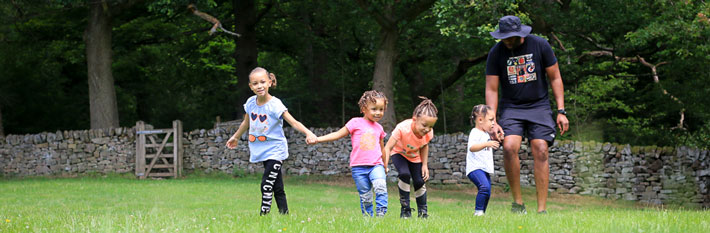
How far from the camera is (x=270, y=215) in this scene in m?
6.00

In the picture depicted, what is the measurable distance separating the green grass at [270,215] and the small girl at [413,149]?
349 millimetres

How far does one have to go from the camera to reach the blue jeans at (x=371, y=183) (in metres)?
6.15

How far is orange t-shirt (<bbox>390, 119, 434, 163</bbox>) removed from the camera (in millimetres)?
6371

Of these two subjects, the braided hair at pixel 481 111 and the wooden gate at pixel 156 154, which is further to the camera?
the wooden gate at pixel 156 154

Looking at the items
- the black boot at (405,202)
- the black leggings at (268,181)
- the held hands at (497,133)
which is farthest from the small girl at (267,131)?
the held hands at (497,133)

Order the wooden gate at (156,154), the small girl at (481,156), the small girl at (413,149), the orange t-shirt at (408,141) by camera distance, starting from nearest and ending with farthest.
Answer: the small girl at (413,149)
the orange t-shirt at (408,141)
the small girl at (481,156)
the wooden gate at (156,154)

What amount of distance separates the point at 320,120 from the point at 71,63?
9.75 metres

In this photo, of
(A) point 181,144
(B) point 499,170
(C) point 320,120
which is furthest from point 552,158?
(A) point 181,144

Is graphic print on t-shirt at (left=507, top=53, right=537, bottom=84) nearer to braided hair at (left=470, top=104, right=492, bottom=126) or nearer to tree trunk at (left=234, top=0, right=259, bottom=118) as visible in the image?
braided hair at (left=470, top=104, right=492, bottom=126)

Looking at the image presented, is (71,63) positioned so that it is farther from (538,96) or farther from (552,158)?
(538,96)

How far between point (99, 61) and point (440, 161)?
10620mm

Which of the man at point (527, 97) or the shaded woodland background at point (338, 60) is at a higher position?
the shaded woodland background at point (338, 60)

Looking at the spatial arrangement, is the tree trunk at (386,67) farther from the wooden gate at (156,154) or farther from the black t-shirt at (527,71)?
the black t-shirt at (527,71)

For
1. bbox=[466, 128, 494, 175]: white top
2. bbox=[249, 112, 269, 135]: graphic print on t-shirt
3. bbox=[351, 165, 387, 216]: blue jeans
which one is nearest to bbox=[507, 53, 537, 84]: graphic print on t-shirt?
bbox=[466, 128, 494, 175]: white top
